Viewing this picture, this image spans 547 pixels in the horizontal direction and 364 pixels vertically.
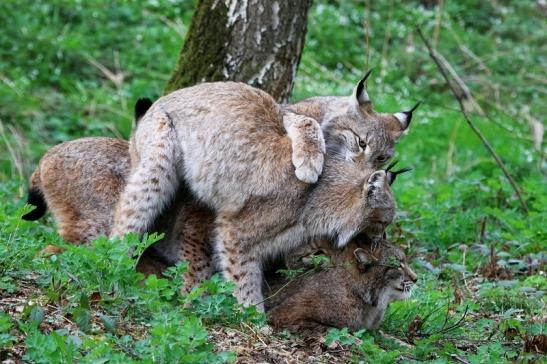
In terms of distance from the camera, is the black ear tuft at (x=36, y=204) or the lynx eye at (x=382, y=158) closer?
the lynx eye at (x=382, y=158)

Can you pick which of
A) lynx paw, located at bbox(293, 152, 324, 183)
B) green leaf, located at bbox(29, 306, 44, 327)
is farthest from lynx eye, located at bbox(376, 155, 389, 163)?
green leaf, located at bbox(29, 306, 44, 327)

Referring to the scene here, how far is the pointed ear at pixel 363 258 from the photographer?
5.70m

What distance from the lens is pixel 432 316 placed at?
19.7 ft

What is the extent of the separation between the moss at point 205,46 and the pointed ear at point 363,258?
88.7 inches

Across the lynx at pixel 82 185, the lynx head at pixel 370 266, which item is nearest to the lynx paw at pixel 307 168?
the lynx head at pixel 370 266

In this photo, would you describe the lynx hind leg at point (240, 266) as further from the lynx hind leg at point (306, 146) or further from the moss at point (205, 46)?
the moss at point (205, 46)

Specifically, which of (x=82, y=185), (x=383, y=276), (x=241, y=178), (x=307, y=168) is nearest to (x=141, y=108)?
(x=82, y=185)

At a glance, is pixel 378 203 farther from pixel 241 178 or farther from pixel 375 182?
pixel 241 178

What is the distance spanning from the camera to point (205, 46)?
7434 millimetres

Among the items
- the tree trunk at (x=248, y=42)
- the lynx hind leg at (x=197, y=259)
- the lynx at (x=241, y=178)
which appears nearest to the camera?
the lynx at (x=241, y=178)

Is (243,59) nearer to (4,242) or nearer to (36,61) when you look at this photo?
(4,242)

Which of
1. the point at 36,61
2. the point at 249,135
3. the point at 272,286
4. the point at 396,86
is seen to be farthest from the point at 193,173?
the point at 396,86

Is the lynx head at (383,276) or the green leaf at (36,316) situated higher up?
the lynx head at (383,276)

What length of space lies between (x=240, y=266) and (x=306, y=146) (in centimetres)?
85
